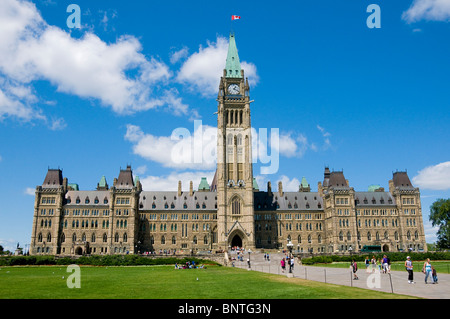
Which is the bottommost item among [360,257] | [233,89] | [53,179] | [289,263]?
[360,257]

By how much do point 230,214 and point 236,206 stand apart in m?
2.76

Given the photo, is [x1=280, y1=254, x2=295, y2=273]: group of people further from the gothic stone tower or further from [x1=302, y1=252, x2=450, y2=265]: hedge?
the gothic stone tower

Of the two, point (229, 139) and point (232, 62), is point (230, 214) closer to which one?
point (229, 139)

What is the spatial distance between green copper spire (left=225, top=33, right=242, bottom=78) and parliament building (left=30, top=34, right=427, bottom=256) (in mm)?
293

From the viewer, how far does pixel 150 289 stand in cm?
2683

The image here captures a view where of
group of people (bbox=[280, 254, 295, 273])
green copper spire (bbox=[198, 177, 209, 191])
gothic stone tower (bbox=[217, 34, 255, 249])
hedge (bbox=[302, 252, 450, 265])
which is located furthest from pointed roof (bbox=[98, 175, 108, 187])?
group of people (bbox=[280, 254, 295, 273])

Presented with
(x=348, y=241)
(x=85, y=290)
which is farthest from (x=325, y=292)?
(x=348, y=241)

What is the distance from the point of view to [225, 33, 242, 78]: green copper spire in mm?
118000

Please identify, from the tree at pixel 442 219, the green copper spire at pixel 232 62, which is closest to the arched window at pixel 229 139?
the green copper spire at pixel 232 62

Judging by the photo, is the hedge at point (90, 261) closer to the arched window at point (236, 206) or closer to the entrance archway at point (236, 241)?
the arched window at point (236, 206)

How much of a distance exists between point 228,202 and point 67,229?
43.4 m

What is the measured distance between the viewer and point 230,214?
10600 cm

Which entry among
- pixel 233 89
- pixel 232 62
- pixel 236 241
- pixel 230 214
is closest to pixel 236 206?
pixel 230 214
